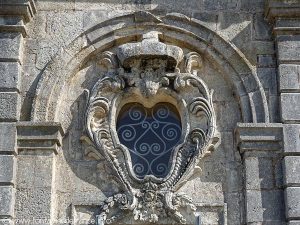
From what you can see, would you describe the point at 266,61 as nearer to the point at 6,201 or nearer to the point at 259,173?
the point at 259,173

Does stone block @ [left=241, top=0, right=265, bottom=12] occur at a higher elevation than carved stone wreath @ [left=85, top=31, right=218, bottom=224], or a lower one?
higher

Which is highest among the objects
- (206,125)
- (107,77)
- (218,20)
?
(218,20)

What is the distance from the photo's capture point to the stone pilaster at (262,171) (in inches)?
340

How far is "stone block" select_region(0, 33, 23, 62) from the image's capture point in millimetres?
9148

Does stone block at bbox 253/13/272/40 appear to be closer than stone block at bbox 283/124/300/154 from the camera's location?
No

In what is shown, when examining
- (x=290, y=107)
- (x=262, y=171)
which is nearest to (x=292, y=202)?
(x=262, y=171)

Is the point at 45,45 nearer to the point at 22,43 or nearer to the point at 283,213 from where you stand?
the point at 22,43

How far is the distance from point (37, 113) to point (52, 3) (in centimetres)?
154

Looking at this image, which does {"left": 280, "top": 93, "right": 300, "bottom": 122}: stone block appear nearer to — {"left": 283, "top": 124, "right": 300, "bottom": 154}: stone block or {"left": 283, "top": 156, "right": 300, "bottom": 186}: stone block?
{"left": 283, "top": 124, "right": 300, "bottom": 154}: stone block

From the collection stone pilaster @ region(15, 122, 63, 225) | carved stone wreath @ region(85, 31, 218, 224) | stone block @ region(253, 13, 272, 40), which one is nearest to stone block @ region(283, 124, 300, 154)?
carved stone wreath @ region(85, 31, 218, 224)

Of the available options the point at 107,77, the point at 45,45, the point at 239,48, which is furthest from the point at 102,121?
the point at 239,48

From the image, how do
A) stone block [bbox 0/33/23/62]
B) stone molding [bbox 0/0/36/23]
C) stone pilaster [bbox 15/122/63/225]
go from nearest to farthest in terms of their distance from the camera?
1. stone pilaster [bbox 15/122/63/225]
2. stone block [bbox 0/33/23/62]
3. stone molding [bbox 0/0/36/23]

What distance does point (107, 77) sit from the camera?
9.30 m

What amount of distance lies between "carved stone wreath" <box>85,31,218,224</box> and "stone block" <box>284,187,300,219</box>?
1.09 meters
